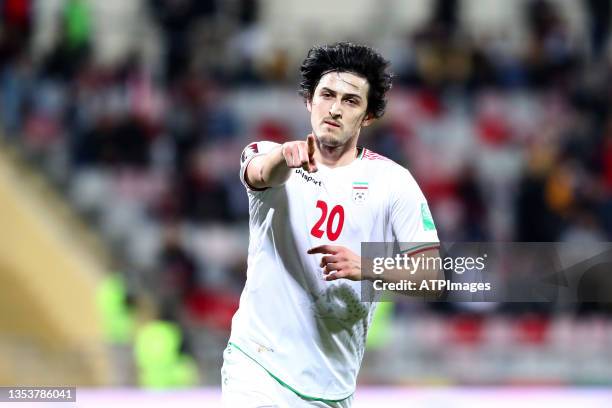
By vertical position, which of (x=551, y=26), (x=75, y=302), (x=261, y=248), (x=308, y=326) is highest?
(x=551, y=26)

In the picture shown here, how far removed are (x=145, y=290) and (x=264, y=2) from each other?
462 centimetres

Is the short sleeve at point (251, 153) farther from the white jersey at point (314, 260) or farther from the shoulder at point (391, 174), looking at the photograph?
the shoulder at point (391, 174)

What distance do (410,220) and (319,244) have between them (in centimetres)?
41

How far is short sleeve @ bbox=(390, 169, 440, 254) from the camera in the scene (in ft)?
15.9

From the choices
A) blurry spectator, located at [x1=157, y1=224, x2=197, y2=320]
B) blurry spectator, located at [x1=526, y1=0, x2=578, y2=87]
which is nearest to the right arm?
blurry spectator, located at [x1=157, y1=224, x2=197, y2=320]

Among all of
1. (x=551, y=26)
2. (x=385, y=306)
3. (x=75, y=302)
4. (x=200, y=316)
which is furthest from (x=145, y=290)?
(x=551, y=26)

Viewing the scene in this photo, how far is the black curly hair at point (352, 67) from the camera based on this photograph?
4.95 m

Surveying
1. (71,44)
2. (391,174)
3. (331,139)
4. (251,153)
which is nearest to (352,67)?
(331,139)

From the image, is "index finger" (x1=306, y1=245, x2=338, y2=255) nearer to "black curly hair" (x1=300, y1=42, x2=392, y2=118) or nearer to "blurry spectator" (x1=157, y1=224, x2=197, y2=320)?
"black curly hair" (x1=300, y1=42, x2=392, y2=118)

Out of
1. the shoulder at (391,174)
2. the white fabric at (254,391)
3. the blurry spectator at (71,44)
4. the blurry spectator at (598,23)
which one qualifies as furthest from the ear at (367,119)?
the blurry spectator at (598,23)

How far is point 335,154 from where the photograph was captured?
4906mm

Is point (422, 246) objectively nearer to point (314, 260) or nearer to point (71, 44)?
point (314, 260)

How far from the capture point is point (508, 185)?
1252cm

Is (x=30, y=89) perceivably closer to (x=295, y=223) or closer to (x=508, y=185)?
(x=508, y=185)
